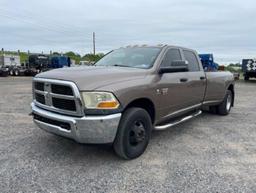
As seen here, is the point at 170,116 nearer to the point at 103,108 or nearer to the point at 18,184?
the point at 103,108

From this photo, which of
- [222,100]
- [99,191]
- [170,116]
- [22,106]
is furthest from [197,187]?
[22,106]

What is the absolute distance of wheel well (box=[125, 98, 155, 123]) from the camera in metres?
4.20

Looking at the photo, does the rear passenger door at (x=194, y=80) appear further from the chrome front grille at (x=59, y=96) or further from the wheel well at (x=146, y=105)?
the chrome front grille at (x=59, y=96)

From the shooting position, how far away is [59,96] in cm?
381

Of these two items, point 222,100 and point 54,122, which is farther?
point 222,100

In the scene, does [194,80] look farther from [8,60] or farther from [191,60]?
[8,60]

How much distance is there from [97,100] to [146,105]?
1.12 m

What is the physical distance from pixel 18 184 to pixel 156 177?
1.73 meters

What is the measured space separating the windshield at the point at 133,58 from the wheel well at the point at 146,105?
2.01ft

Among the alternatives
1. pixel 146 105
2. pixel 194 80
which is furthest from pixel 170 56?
pixel 146 105

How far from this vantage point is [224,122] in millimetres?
6715

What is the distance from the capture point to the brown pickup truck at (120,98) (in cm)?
362

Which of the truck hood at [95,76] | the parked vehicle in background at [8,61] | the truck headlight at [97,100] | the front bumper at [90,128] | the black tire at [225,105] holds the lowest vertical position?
the black tire at [225,105]

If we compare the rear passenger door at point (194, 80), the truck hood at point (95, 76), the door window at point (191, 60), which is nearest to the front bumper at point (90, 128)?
the truck hood at point (95, 76)
